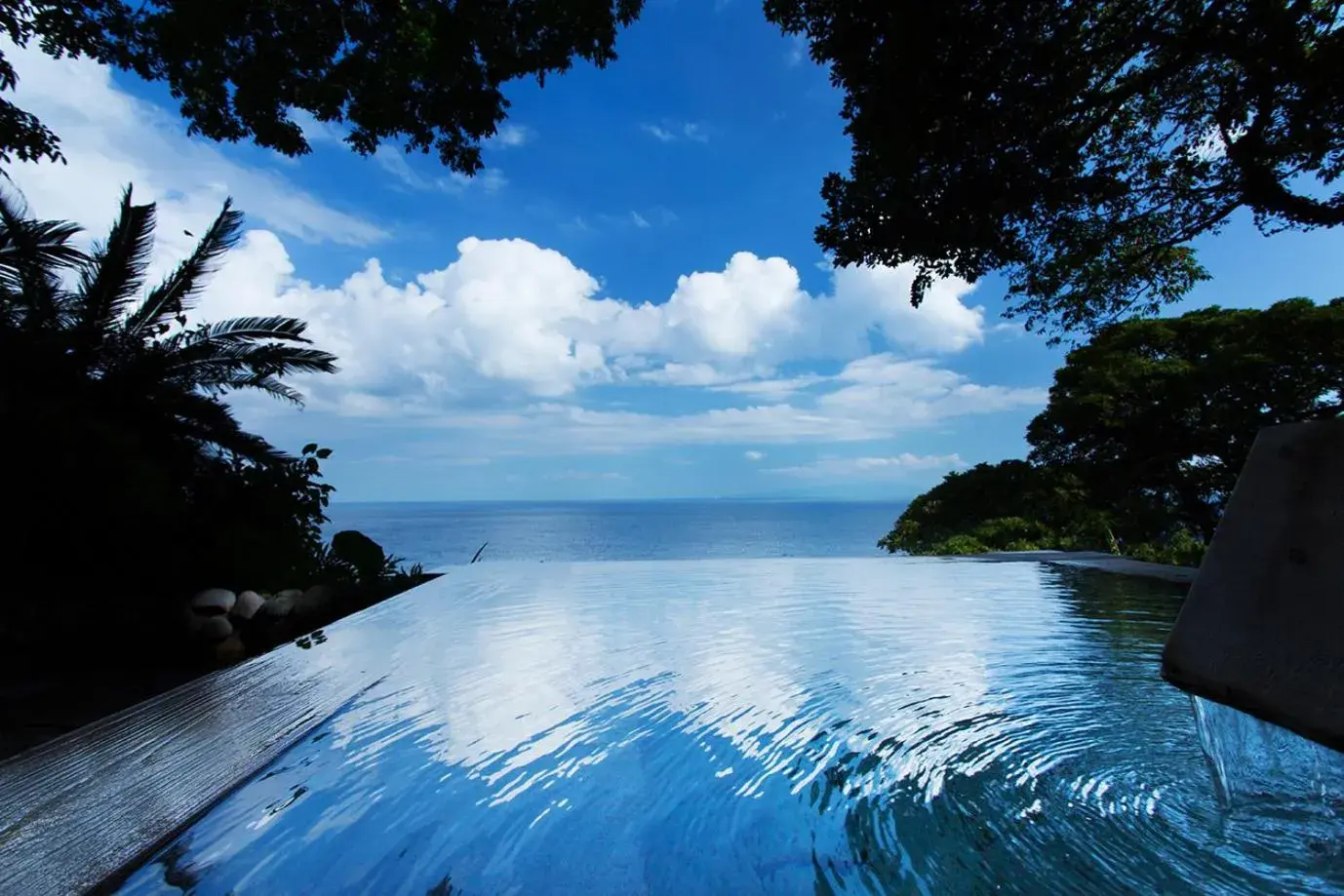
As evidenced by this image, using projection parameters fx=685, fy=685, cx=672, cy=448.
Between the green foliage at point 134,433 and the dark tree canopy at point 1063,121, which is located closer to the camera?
the dark tree canopy at point 1063,121

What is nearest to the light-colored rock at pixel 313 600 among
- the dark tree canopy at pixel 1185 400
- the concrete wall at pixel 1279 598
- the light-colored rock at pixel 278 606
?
the light-colored rock at pixel 278 606

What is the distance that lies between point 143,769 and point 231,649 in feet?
9.59

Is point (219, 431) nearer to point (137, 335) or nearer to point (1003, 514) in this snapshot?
point (137, 335)

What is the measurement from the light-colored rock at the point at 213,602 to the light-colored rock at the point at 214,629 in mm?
52

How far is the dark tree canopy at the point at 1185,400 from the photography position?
37.8 ft

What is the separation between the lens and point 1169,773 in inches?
84.1

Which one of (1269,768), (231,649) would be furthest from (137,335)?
(1269,768)

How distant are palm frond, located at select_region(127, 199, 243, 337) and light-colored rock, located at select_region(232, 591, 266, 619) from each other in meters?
3.16

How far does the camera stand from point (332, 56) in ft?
17.7

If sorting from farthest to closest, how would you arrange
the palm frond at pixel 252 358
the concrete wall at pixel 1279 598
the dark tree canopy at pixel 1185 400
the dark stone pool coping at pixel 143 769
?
the dark tree canopy at pixel 1185 400
the palm frond at pixel 252 358
the dark stone pool coping at pixel 143 769
the concrete wall at pixel 1279 598

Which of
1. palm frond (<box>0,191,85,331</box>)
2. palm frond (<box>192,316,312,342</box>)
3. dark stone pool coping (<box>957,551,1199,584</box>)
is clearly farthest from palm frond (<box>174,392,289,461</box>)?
dark stone pool coping (<box>957,551,1199,584</box>)

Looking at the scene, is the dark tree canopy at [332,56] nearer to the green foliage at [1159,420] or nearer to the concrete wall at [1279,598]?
the concrete wall at [1279,598]

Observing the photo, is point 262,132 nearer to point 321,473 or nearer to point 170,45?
point 170,45

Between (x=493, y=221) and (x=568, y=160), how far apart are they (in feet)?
7.03
